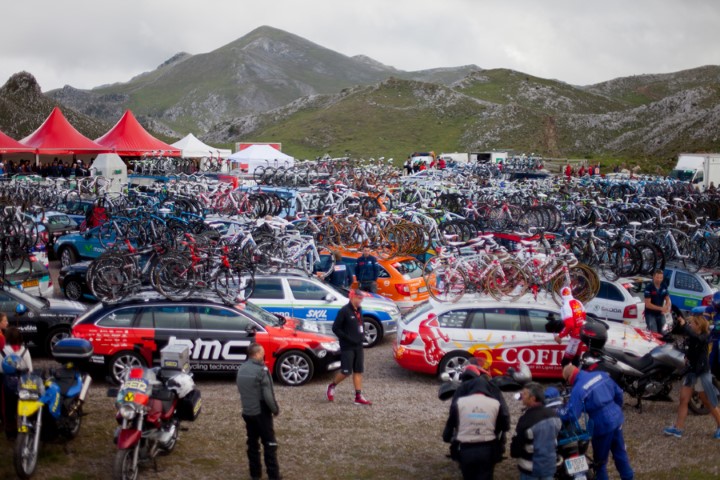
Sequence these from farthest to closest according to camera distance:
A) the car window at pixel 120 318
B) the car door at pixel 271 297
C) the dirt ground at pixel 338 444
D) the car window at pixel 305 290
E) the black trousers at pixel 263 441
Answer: the car window at pixel 305 290 < the car door at pixel 271 297 < the car window at pixel 120 318 < the dirt ground at pixel 338 444 < the black trousers at pixel 263 441

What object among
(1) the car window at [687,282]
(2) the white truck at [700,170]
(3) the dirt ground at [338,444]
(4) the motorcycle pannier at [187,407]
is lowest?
(3) the dirt ground at [338,444]

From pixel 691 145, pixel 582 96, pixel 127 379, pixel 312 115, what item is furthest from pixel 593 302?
pixel 582 96

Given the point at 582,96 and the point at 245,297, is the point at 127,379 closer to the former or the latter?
the point at 245,297

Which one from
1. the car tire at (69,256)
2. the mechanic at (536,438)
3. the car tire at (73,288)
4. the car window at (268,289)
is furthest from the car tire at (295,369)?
the car tire at (69,256)

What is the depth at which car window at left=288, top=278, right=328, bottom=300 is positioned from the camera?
13.4m

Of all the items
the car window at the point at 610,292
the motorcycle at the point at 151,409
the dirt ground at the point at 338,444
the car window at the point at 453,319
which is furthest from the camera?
the car window at the point at 610,292

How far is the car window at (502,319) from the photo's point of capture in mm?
11305

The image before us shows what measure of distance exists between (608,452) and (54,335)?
30.1ft

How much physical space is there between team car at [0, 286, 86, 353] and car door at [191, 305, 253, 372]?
Result: 2.79 meters

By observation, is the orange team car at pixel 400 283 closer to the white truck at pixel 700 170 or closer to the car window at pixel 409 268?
the car window at pixel 409 268

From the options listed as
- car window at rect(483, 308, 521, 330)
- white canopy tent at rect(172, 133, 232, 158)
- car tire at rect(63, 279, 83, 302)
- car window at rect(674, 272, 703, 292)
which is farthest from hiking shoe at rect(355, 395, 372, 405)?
white canopy tent at rect(172, 133, 232, 158)

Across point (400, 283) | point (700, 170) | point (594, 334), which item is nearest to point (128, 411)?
point (594, 334)

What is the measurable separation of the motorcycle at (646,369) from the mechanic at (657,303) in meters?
2.82

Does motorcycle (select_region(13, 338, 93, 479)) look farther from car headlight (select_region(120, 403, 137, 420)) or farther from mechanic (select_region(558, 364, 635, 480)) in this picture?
mechanic (select_region(558, 364, 635, 480))
